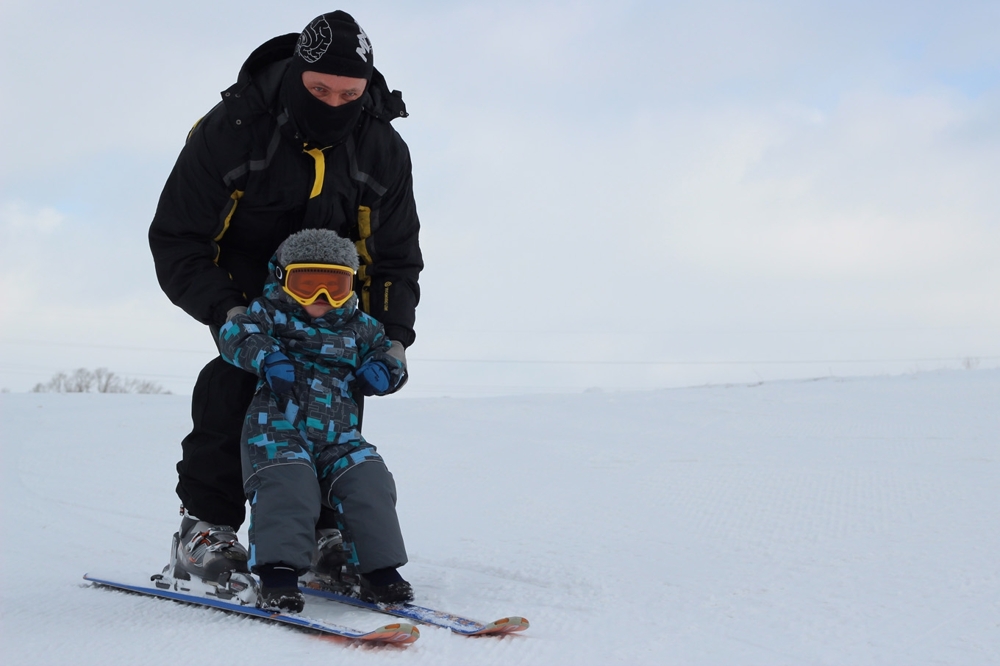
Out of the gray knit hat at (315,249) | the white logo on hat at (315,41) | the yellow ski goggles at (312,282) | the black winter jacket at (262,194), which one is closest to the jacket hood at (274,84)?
the black winter jacket at (262,194)

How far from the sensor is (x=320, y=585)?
2969 mm

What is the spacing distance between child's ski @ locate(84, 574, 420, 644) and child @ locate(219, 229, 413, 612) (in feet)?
0.24

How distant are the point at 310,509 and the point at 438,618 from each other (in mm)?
482

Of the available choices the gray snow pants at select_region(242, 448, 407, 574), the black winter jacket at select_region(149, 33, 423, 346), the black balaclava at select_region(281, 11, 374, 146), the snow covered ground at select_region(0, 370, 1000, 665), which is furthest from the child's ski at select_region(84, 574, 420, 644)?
the black balaclava at select_region(281, 11, 374, 146)

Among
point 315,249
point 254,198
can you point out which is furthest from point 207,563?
point 254,198

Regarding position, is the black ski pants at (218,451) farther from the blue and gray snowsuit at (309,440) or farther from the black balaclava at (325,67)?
the black balaclava at (325,67)

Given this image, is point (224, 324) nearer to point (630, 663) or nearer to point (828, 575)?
point (630, 663)

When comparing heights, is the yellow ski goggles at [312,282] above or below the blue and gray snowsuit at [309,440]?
above

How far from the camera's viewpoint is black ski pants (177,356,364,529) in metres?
3.08

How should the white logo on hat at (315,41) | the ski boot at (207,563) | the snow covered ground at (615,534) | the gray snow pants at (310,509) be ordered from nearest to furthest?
the snow covered ground at (615,534) → the gray snow pants at (310,509) → the ski boot at (207,563) → the white logo on hat at (315,41)

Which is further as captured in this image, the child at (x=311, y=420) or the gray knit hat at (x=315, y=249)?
the gray knit hat at (x=315, y=249)

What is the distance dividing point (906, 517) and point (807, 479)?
1091mm

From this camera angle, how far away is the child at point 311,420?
102 inches

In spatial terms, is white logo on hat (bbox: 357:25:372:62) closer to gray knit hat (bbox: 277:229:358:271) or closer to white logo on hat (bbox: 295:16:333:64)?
white logo on hat (bbox: 295:16:333:64)
